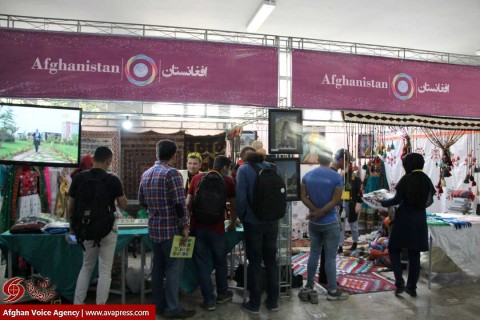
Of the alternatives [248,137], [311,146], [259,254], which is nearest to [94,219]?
[259,254]

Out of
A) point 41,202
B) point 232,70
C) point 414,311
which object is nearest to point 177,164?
point 41,202

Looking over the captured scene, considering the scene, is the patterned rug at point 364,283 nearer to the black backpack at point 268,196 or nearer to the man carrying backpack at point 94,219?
the black backpack at point 268,196

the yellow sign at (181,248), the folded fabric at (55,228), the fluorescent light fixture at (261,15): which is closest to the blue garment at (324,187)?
the yellow sign at (181,248)

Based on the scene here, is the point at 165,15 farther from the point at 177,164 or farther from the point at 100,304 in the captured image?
the point at 100,304

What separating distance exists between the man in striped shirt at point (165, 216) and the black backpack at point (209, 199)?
182 millimetres

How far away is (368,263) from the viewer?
5.10 metres

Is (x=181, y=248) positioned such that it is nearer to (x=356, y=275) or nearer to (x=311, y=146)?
(x=356, y=275)

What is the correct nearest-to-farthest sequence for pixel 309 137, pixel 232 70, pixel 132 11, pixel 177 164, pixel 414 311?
pixel 414 311 → pixel 232 70 → pixel 132 11 → pixel 177 164 → pixel 309 137

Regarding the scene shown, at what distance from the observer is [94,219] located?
2.83 m

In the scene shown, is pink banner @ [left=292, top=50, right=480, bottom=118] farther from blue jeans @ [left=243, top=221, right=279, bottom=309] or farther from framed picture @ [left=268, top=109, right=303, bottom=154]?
blue jeans @ [left=243, top=221, right=279, bottom=309]

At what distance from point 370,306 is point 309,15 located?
14.1ft

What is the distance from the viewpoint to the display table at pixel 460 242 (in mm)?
4211

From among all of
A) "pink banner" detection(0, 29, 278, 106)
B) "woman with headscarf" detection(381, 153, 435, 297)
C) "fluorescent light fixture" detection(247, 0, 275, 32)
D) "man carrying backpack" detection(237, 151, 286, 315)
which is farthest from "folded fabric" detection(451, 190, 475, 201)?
"fluorescent light fixture" detection(247, 0, 275, 32)

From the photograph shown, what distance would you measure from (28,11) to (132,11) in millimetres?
1657
